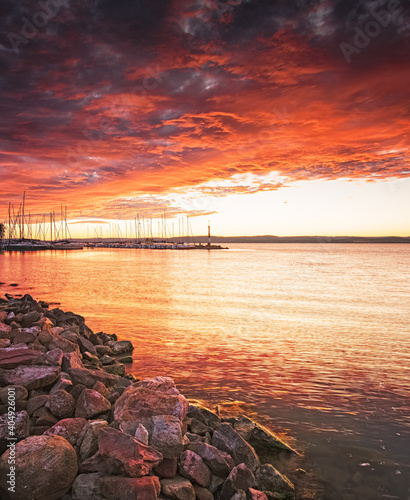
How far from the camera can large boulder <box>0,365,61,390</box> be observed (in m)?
8.13

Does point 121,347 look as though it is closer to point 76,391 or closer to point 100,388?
point 100,388

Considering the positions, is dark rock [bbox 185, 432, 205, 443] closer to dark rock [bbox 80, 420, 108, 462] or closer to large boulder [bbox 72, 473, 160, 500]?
large boulder [bbox 72, 473, 160, 500]

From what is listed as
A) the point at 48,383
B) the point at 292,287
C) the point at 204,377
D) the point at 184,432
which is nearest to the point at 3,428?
the point at 48,383

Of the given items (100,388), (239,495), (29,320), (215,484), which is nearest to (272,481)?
(239,495)

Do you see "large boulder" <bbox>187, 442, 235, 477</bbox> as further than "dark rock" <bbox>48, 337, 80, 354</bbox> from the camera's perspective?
No

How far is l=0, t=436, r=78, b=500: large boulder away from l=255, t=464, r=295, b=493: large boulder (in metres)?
3.33

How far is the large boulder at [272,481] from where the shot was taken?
21.6ft

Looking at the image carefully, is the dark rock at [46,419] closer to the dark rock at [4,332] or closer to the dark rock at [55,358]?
the dark rock at [55,358]

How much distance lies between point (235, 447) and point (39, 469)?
3581 mm

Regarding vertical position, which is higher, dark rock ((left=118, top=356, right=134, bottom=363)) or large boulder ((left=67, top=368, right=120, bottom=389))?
large boulder ((left=67, top=368, right=120, bottom=389))

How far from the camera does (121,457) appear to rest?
19.4 ft

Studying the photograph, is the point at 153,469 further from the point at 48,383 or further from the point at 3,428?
the point at 48,383

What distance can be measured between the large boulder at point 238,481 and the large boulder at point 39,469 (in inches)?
101

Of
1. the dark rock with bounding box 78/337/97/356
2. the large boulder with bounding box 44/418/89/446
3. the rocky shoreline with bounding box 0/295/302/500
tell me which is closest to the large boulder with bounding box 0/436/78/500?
the rocky shoreline with bounding box 0/295/302/500
